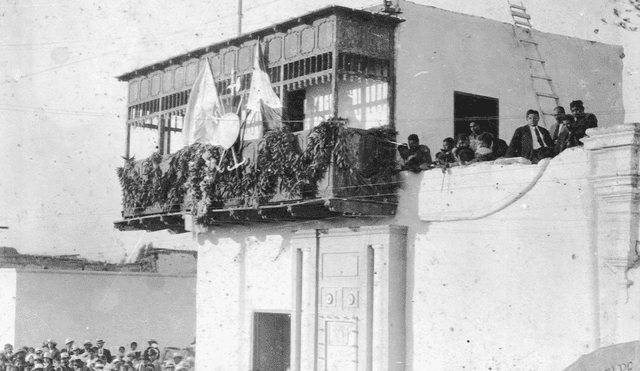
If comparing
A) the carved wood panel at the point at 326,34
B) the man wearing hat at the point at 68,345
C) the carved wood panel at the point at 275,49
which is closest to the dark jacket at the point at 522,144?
the carved wood panel at the point at 326,34

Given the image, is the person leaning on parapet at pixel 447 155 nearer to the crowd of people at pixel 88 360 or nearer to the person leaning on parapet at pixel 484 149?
the person leaning on parapet at pixel 484 149

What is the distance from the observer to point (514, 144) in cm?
1494

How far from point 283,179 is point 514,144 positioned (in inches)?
166

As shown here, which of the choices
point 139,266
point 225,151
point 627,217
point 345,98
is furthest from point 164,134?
point 627,217

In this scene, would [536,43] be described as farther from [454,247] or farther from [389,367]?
[389,367]

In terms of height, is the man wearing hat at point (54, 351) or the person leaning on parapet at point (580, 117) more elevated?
the person leaning on parapet at point (580, 117)

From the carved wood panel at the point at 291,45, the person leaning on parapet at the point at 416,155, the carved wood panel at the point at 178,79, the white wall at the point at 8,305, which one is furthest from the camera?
the white wall at the point at 8,305

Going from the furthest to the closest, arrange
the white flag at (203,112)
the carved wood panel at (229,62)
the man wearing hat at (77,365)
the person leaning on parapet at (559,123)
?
the man wearing hat at (77,365) < the carved wood panel at (229,62) < the white flag at (203,112) < the person leaning on parapet at (559,123)

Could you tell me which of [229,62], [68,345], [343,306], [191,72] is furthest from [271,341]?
[68,345]

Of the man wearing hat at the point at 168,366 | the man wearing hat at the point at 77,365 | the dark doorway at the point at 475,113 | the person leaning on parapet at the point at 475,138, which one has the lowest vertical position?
the man wearing hat at the point at 77,365

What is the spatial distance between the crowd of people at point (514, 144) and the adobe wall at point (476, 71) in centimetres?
78

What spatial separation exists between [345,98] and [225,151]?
2627 mm

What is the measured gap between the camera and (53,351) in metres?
22.9

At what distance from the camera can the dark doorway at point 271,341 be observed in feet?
61.5
